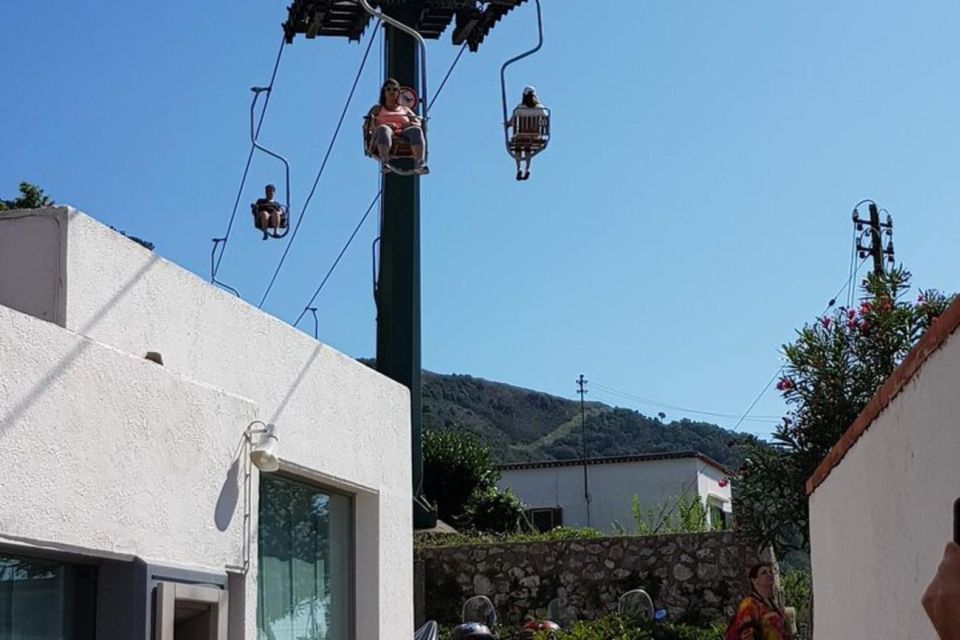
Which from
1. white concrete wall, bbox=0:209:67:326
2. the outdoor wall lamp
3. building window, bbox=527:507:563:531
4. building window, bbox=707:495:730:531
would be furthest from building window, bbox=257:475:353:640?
building window, bbox=527:507:563:531

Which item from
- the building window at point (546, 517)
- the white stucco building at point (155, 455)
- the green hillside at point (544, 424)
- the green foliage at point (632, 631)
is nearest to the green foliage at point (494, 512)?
the building window at point (546, 517)

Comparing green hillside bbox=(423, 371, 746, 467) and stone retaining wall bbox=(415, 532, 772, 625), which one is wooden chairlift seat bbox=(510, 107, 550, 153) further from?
green hillside bbox=(423, 371, 746, 467)

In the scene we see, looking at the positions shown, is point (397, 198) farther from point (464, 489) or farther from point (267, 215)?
point (464, 489)

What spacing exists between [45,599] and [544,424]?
96.5 metres

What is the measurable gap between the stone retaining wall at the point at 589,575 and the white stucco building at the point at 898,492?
450 inches

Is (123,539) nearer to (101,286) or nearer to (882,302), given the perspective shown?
Result: (101,286)

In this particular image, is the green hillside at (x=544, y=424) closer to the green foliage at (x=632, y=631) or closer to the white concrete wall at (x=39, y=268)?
the green foliage at (x=632, y=631)

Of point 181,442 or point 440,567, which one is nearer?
point 181,442

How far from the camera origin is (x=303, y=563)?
31.7ft

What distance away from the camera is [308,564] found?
9766 mm

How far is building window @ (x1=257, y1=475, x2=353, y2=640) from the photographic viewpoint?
911 centimetres

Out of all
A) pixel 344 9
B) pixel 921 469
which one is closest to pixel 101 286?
pixel 921 469

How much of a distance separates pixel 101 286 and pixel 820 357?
818 cm

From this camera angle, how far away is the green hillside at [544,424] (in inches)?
3573
